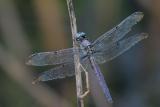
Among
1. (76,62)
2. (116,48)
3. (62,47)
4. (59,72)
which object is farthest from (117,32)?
(62,47)

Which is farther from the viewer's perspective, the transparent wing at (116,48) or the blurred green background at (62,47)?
the blurred green background at (62,47)

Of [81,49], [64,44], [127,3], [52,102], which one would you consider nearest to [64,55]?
[81,49]

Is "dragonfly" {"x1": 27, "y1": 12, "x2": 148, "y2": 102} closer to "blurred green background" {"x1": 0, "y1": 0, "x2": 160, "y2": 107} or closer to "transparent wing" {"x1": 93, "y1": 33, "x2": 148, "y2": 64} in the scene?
"transparent wing" {"x1": 93, "y1": 33, "x2": 148, "y2": 64}

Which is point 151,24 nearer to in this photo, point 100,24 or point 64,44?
point 100,24

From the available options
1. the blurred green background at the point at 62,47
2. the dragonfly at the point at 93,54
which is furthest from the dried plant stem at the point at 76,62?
the blurred green background at the point at 62,47

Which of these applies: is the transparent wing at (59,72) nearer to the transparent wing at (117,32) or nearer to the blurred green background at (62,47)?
the transparent wing at (117,32)

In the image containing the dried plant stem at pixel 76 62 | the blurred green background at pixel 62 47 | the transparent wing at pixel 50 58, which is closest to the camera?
the dried plant stem at pixel 76 62

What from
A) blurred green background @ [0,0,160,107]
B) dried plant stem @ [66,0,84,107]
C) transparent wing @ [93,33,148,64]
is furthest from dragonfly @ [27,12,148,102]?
blurred green background @ [0,0,160,107]
